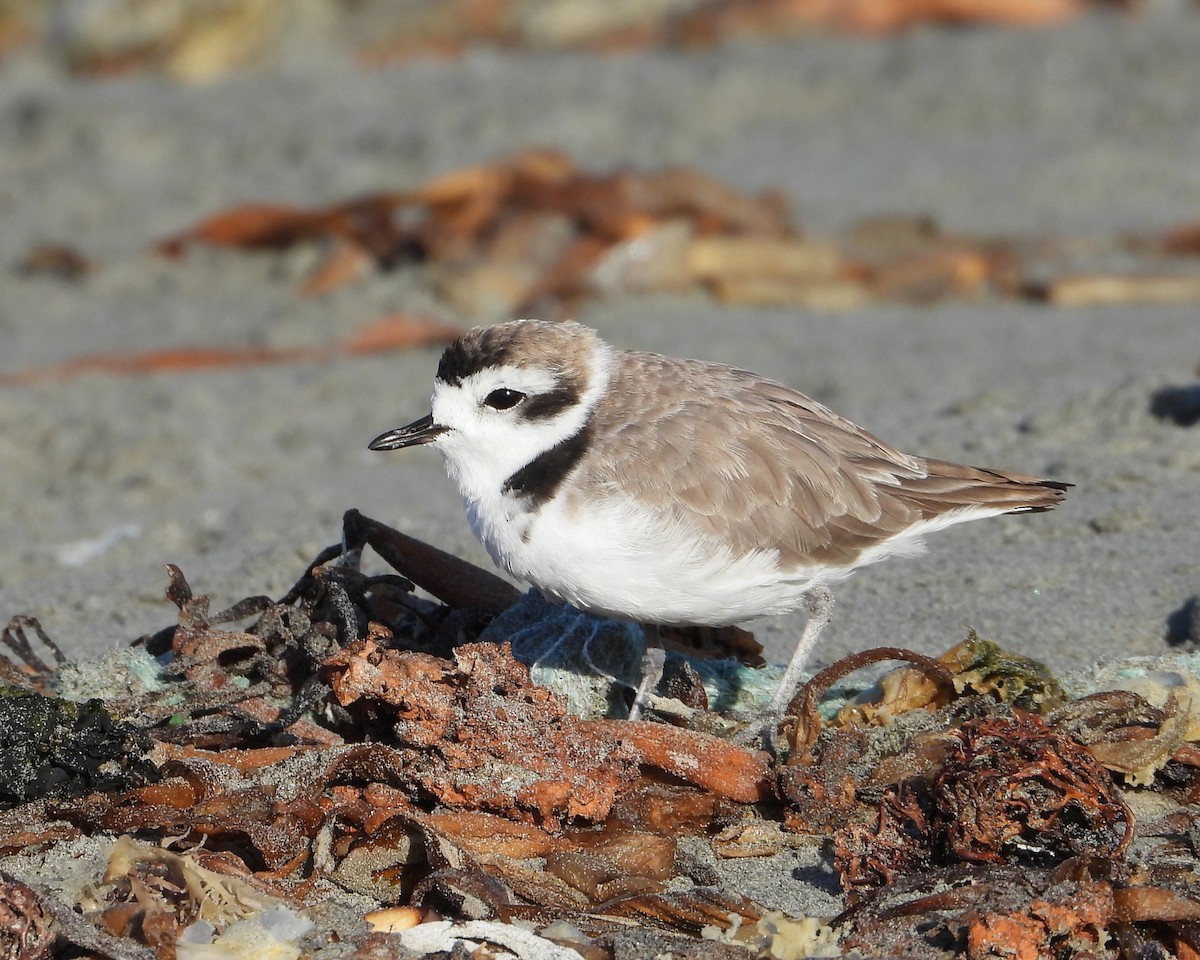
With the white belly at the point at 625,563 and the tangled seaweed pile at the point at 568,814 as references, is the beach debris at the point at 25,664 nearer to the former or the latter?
the tangled seaweed pile at the point at 568,814

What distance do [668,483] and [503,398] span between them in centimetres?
55

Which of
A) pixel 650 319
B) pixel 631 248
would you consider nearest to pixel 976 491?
pixel 650 319

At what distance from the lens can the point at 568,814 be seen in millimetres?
3354

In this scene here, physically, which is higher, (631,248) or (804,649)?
(804,649)

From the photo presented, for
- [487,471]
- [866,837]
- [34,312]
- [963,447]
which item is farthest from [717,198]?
[866,837]

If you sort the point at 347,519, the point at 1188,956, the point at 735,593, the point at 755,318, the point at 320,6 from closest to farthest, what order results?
the point at 1188,956, the point at 735,593, the point at 347,519, the point at 755,318, the point at 320,6

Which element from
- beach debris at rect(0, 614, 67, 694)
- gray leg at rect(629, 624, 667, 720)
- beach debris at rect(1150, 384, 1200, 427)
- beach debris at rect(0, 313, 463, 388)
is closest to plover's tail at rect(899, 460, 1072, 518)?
gray leg at rect(629, 624, 667, 720)

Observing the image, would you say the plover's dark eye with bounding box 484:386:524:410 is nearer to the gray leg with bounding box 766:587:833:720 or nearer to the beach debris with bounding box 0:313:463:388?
the gray leg with bounding box 766:587:833:720

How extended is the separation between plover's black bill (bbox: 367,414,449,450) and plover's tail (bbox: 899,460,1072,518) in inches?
53.5

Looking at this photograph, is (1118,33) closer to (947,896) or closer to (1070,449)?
(1070,449)

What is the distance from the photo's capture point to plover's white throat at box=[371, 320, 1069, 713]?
12.2ft

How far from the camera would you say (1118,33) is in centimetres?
1173

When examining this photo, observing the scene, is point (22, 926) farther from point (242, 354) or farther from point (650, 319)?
point (650, 319)

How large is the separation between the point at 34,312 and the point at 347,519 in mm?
5547
